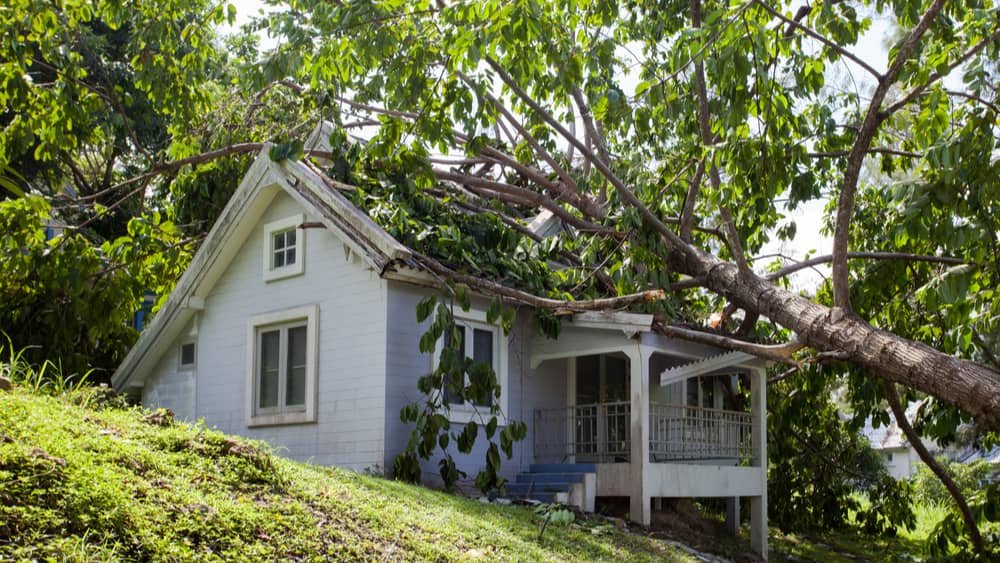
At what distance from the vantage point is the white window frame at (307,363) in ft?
47.4

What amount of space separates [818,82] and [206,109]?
9.72m

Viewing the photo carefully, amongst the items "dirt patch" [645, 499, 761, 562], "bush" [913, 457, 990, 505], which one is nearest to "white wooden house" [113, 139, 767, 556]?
"dirt patch" [645, 499, 761, 562]

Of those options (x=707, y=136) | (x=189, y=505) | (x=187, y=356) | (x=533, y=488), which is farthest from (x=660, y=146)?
(x=189, y=505)

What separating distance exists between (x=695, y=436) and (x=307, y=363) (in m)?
6.07

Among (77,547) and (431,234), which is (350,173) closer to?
(431,234)

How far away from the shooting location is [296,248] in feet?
50.0

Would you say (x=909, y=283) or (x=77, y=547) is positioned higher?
(x=909, y=283)

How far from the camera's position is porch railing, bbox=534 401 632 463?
15.1 meters

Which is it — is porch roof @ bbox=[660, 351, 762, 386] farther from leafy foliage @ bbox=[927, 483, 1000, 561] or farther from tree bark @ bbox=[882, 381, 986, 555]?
leafy foliage @ bbox=[927, 483, 1000, 561]

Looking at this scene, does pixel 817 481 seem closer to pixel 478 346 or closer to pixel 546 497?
pixel 546 497

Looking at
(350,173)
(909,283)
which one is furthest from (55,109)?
(909,283)

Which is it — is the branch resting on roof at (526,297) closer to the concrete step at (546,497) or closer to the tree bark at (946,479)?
the concrete step at (546,497)

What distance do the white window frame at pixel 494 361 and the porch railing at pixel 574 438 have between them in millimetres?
894

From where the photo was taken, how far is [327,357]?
14.4 metres
